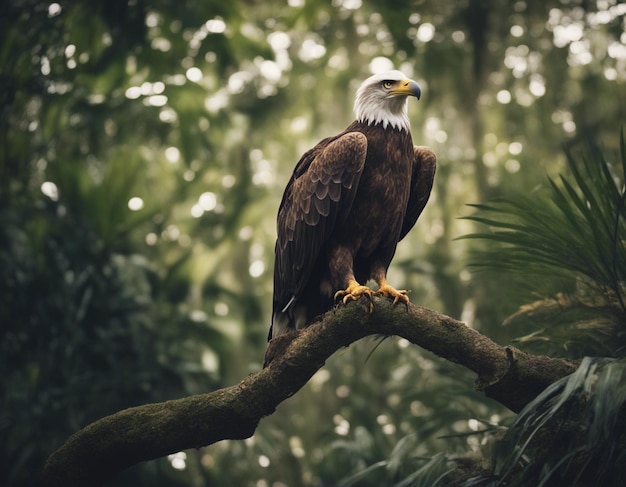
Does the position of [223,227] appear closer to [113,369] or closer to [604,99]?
[113,369]

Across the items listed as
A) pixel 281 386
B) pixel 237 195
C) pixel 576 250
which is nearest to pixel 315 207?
pixel 281 386

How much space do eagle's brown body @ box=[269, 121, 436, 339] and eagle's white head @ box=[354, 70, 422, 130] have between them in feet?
0.17

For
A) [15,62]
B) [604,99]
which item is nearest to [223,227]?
[15,62]

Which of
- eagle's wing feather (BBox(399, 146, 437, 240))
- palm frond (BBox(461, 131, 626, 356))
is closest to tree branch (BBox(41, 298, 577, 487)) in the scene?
palm frond (BBox(461, 131, 626, 356))

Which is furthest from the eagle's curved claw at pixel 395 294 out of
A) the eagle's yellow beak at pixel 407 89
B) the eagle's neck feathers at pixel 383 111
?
the eagle's yellow beak at pixel 407 89

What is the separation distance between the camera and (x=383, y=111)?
14.3 feet

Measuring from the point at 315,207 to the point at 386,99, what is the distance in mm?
772

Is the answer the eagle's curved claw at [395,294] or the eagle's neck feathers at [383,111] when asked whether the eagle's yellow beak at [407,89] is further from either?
the eagle's curved claw at [395,294]

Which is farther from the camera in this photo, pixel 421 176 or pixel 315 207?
pixel 421 176

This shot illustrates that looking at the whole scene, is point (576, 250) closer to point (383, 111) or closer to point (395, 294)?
point (395, 294)

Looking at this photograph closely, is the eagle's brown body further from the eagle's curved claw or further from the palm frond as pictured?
the palm frond

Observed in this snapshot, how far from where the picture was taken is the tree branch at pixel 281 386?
134 inches

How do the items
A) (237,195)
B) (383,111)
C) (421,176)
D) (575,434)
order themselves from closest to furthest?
(575,434)
(383,111)
(421,176)
(237,195)

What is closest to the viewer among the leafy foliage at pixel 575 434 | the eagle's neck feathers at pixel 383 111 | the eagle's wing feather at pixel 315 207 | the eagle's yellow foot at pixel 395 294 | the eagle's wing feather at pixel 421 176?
the leafy foliage at pixel 575 434
